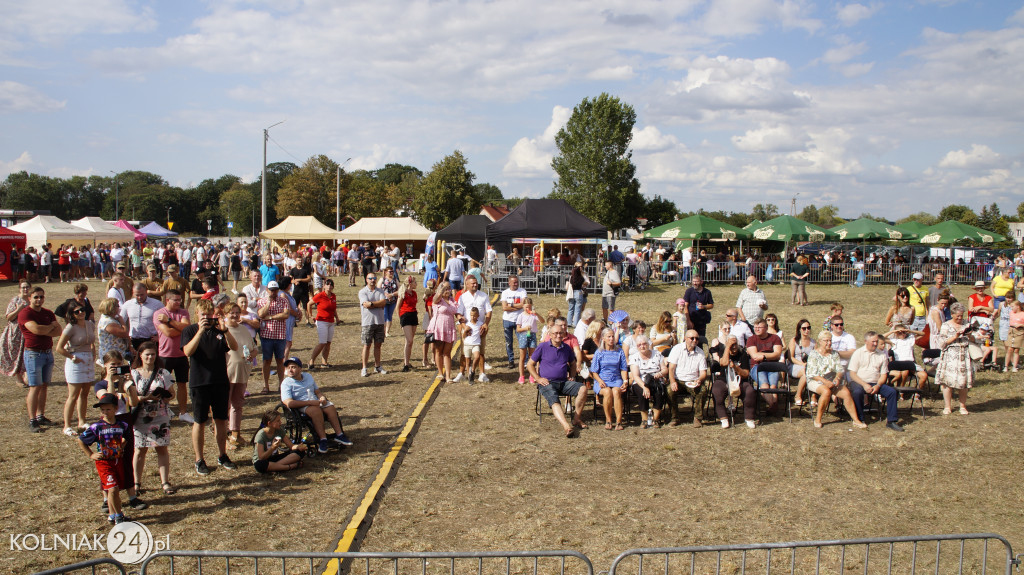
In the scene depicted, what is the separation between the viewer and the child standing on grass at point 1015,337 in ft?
34.1

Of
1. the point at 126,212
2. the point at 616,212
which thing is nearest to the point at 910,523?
the point at 616,212

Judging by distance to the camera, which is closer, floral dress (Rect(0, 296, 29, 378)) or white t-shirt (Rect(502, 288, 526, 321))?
floral dress (Rect(0, 296, 29, 378))

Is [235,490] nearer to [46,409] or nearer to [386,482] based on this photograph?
[386,482]

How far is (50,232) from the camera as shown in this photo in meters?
29.7

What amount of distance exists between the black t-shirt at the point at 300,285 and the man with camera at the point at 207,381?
7.63m

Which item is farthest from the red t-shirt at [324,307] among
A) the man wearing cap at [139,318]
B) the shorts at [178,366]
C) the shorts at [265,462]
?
the shorts at [265,462]

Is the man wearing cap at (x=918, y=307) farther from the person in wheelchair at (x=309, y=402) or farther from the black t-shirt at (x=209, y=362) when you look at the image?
the black t-shirt at (x=209, y=362)

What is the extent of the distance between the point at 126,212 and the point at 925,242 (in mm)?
106241

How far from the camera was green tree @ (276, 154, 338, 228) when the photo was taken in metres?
64.0

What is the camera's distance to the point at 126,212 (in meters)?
101

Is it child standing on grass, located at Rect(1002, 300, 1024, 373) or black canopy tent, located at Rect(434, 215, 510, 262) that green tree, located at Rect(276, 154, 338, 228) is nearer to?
black canopy tent, located at Rect(434, 215, 510, 262)

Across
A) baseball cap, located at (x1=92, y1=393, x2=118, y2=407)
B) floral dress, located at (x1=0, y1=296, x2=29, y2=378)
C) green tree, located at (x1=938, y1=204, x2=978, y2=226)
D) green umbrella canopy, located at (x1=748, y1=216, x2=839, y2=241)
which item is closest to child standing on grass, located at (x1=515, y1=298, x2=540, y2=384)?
baseball cap, located at (x1=92, y1=393, x2=118, y2=407)

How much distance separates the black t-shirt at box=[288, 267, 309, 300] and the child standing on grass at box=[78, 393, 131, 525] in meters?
8.77

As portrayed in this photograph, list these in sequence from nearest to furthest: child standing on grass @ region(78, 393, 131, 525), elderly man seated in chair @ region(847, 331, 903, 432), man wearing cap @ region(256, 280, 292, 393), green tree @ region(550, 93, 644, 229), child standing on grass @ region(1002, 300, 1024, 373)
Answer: child standing on grass @ region(78, 393, 131, 525) → elderly man seated in chair @ region(847, 331, 903, 432) → man wearing cap @ region(256, 280, 292, 393) → child standing on grass @ region(1002, 300, 1024, 373) → green tree @ region(550, 93, 644, 229)
